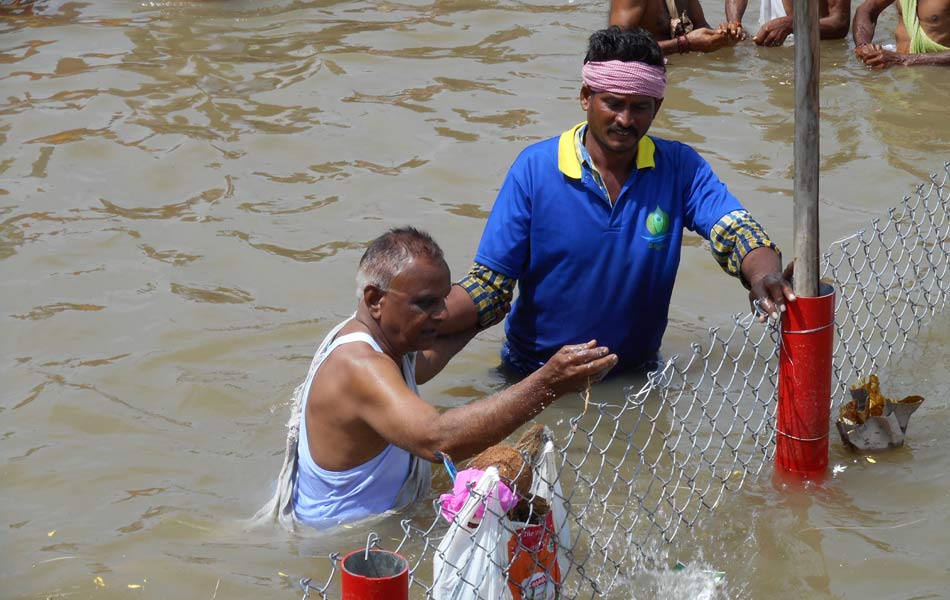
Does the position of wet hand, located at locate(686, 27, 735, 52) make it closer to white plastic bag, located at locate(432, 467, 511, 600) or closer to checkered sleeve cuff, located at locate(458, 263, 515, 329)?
checkered sleeve cuff, located at locate(458, 263, 515, 329)

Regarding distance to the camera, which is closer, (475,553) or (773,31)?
(475,553)

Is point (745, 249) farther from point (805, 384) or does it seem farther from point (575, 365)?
point (575, 365)

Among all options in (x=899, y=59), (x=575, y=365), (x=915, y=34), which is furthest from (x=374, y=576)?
(x=915, y=34)

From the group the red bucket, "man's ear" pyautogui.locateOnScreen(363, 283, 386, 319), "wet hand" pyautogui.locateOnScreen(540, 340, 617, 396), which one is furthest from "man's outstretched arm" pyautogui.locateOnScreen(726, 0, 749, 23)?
the red bucket

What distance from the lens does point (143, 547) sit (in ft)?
14.6

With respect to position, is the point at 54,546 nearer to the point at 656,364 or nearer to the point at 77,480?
the point at 77,480

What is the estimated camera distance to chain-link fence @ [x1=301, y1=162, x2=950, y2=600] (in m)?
3.19

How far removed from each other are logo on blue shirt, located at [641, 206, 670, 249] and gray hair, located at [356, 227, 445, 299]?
1.37 metres

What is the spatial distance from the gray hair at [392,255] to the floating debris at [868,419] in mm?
1894

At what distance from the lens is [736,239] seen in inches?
189

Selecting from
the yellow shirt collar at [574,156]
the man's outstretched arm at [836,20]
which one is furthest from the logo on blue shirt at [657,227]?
the man's outstretched arm at [836,20]

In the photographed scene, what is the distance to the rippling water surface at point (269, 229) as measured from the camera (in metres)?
4.36

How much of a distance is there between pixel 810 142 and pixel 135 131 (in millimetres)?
6200

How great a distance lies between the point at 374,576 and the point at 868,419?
2677 mm
